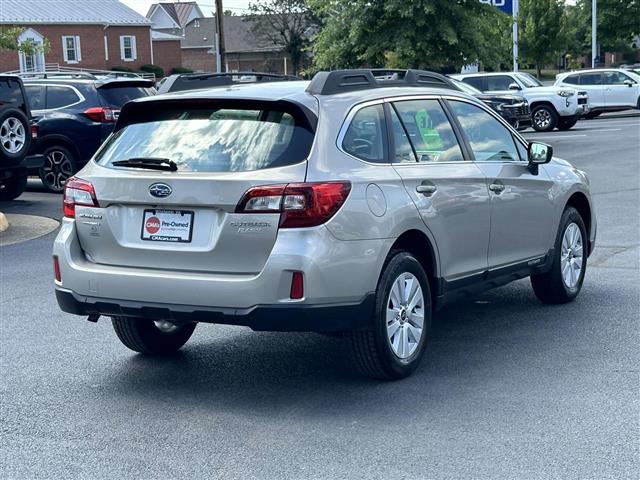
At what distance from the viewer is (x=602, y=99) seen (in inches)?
1430

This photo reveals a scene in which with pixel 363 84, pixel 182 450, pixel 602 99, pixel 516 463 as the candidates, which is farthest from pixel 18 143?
pixel 602 99

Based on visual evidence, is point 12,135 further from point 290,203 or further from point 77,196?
point 290,203

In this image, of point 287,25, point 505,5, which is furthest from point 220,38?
point 287,25

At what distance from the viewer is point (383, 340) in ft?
20.4

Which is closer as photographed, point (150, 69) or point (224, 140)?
point (224, 140)

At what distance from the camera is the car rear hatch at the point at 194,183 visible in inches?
230

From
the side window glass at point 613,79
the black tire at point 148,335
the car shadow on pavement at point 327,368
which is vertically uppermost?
the side window glass at point 613,79

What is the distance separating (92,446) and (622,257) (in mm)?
6805

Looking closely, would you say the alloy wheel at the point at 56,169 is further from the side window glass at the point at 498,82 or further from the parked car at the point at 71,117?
the side window glass at the point at 498,82

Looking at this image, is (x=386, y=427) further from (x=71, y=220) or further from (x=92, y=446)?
(x=71, y=220)

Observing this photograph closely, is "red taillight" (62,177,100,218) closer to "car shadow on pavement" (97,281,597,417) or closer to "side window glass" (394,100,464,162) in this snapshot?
"car shadow on pavement" (97,281,597,417)

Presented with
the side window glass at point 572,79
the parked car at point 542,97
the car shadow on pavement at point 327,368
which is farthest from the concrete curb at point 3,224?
the side window glass at point 572,79

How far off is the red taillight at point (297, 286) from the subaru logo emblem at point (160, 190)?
0.89 meters

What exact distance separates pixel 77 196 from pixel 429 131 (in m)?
2.31
